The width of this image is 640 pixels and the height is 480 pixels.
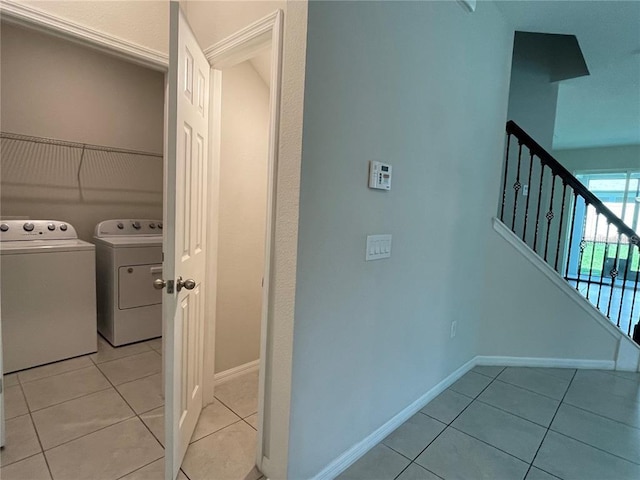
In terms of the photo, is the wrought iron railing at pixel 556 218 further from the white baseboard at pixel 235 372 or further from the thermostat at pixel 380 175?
the white baseboard at pixel 235 372

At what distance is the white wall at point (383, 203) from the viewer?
4.47ft

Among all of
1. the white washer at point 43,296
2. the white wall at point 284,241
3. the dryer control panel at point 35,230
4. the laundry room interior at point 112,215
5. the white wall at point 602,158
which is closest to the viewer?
the white wall at point 284,241

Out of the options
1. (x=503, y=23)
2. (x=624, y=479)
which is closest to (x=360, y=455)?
(x=624, y=479)

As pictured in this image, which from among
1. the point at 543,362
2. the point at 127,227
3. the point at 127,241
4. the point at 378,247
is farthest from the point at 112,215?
the point at 543,362

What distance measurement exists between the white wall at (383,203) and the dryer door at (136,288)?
1.96 m

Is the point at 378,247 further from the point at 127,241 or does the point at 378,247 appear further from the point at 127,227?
the point at 127,227

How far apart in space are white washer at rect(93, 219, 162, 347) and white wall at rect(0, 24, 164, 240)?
480mm

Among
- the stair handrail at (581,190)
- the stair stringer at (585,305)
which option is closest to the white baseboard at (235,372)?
the stair stringer at (585,305)

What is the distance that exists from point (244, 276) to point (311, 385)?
3.67 feet

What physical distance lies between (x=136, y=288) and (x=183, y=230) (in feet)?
6.14

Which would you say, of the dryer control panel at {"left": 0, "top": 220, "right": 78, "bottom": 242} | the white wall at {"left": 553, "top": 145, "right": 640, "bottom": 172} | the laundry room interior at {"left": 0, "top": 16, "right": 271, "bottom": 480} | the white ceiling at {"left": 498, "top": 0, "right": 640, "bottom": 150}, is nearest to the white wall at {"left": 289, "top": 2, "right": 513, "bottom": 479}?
the white ceiling at {"left": 498, "top": 0, "right": 640, "bottom": 150}

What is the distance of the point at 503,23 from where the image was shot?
2.49 metres

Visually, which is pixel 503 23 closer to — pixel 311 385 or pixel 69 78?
pixel 311 385

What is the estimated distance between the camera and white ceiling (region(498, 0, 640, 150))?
2289 mm
